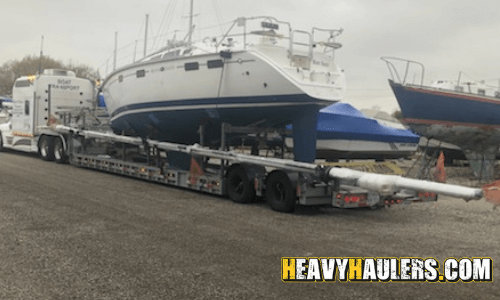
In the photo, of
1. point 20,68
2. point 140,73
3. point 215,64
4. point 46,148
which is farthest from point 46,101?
point 20,68

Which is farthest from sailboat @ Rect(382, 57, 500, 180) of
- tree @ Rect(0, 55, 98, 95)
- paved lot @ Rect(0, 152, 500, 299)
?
tree @ Rect(0, 55, 98, 95)

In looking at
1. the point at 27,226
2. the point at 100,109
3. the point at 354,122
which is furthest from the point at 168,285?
the point at 100,109

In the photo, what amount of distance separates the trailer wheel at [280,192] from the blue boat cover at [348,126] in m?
5.84

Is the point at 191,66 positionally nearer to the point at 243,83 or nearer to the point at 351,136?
the point at 243,83

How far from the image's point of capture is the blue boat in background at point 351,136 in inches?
556

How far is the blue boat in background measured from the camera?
14.1m

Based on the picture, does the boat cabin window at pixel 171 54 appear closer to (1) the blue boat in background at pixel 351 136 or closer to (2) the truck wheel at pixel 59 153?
(1) the blue boat in background at pixel 351 136

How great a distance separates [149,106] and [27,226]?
4.86 m

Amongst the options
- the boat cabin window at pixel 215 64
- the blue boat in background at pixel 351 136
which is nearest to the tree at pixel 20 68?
the blue boat in background at pixel 351 136

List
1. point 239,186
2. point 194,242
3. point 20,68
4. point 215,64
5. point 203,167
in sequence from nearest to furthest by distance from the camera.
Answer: point 194,242 → point 239,186 → point 215,64 → point 203,167 → point 20,68

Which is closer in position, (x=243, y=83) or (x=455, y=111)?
(x=243, y=83)

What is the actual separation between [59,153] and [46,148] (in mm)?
775

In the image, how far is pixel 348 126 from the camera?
1437 centimetres

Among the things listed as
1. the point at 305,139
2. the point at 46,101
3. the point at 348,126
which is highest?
the point at 46,101
